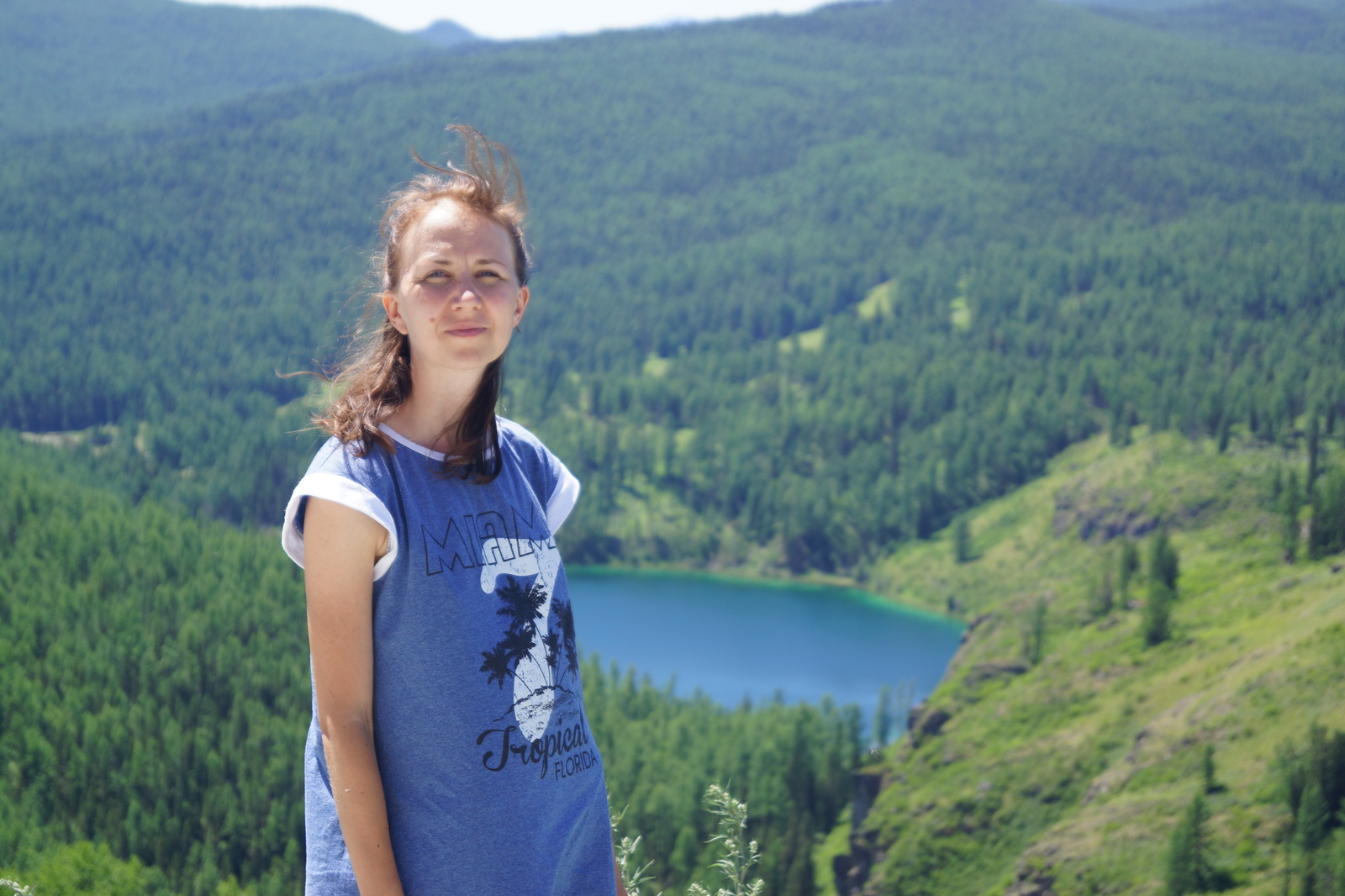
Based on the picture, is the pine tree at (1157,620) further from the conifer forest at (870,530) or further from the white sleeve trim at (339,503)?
the white sleeve trim at (339,503)

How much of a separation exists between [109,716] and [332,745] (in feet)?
257

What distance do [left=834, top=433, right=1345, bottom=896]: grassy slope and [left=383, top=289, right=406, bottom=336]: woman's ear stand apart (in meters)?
44.3

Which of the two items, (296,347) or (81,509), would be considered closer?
(81,509)

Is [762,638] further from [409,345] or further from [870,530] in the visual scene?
[409,345]

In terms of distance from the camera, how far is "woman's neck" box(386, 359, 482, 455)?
12.6 feet

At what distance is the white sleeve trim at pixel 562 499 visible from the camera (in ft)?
14.3

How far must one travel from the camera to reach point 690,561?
140000 mm

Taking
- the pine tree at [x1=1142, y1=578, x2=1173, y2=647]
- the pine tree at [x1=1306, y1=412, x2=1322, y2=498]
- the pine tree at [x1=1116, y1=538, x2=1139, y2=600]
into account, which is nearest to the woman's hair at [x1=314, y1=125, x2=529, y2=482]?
the pine tree at [x1=1142, y1=578, x2=1173, y2=647]

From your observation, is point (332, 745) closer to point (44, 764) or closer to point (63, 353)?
point (44, 764)

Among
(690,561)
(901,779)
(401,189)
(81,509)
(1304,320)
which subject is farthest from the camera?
(690,561)

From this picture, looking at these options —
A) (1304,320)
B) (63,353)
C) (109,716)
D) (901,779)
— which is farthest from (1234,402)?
(63,353)

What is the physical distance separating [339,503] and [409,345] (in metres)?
0.81

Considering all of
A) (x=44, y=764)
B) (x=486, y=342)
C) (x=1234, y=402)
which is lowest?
(x=44, y=764)

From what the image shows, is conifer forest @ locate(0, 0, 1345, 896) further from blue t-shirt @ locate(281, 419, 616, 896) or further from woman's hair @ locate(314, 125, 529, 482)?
blue t-shirt @ locate(281, 419, 616, 896)
